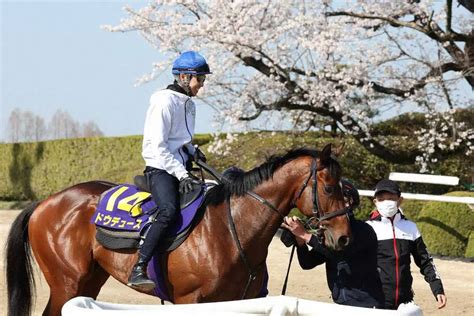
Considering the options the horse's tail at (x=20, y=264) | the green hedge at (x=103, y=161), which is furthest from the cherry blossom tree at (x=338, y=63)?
the horse's tail at (x=20, y=264)

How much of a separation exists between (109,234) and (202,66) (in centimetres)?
129

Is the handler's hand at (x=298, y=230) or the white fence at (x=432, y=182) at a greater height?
the handler's hand at (x=298, y=230)

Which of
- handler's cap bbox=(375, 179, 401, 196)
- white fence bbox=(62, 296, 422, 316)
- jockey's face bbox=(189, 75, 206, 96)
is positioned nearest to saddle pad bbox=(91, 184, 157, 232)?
jockey's face bbox=(189, 75, 206, 96)

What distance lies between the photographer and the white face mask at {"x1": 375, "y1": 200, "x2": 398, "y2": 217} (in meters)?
5.22

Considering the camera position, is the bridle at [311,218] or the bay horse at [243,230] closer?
the bridle at [311,218]

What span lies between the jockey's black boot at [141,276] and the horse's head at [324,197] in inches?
41.0

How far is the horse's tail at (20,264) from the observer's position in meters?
→ 7.02

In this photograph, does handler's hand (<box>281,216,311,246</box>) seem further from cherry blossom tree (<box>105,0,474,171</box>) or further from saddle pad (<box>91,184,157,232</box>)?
cherry blossom tree (<box>105,0,474,171</box>)

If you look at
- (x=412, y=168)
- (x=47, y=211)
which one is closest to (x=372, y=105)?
(x=412, y=168)

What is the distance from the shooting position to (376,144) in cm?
1591

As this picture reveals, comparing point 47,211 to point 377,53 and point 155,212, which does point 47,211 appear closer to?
point 155,212

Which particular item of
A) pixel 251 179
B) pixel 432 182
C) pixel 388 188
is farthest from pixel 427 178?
pixel 388 188

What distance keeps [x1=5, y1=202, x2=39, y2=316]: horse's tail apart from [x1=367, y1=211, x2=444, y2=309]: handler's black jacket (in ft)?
9.82

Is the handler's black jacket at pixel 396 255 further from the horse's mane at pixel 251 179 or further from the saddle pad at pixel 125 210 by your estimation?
the saddle pad at pixel 125 210
